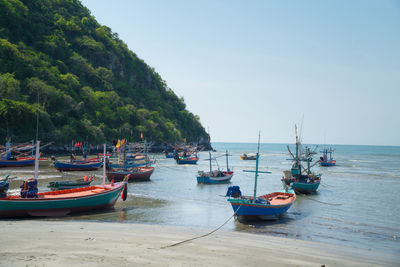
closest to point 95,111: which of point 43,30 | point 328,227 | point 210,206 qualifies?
point 43,30

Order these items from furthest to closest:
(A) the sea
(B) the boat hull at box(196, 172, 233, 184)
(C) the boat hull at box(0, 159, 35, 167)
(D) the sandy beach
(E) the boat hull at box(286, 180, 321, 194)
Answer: (C) the boat hull at box(0, 159, 35, 167) → (B) the boat hull at box(196, 172, 233, 184) → (E) the boat hull at box(286, 180, 321, 194) → (A) the sea → (D) the sandy beach

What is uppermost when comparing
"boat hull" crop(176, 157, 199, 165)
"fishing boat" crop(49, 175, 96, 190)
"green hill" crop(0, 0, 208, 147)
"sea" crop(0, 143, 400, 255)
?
Result: "green hill" crop(0, 0, 208, 147)

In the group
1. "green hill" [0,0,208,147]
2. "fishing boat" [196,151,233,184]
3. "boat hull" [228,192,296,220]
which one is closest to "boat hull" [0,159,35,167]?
"green hill" [0,0,208,147]

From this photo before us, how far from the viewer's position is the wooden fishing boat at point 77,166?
1933 inches

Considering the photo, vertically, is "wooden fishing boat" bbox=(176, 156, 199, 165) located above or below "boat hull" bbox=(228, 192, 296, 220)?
below

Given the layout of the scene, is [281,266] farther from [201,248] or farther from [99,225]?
[99,225]

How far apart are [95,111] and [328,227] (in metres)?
96.8

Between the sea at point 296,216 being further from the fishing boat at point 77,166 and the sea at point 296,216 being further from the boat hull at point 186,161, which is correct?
the boat hull at point 186,161

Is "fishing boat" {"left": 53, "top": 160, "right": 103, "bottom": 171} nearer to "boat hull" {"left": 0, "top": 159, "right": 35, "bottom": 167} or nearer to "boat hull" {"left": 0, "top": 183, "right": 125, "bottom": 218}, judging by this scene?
"boat hull" {"left": 0, "top": 159, "right": 35, "bottom": 167}

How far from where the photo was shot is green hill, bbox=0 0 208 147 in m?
76.8

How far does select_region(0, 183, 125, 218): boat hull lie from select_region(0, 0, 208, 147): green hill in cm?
5187

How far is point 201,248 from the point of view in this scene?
530 inches

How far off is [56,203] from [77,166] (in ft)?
109

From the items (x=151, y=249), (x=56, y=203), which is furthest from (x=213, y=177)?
(x=151, y=249)
